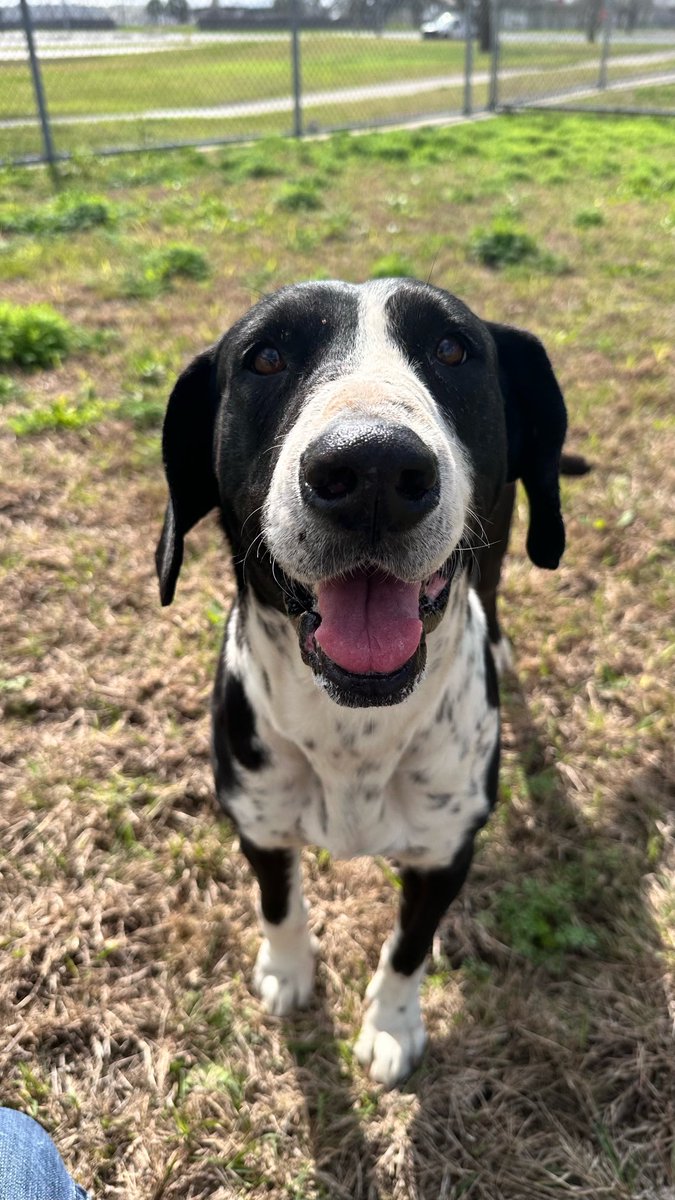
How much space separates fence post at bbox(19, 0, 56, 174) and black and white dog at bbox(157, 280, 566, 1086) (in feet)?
31.1

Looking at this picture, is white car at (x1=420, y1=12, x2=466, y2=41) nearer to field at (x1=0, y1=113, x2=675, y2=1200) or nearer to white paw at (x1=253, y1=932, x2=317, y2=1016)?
field at (x1=0, y1=113, x2=675, y2=1200)

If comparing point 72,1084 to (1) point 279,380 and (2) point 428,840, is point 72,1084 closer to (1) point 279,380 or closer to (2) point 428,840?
(2) point 428,840

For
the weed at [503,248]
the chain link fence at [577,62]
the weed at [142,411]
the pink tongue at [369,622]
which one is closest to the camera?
the pink tongue at [369,622]

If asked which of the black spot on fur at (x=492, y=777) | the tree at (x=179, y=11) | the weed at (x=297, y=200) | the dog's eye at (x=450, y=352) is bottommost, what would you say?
the weed at (x=297, y=200)

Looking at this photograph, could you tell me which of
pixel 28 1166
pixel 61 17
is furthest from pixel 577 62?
pixel 28 1166

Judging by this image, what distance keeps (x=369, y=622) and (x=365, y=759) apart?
42 cm

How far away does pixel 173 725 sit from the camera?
9.37 feet

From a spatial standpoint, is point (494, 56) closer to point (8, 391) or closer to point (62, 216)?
point (62, 216)

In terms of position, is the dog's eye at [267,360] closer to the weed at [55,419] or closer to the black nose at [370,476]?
the black nose at [370,476]

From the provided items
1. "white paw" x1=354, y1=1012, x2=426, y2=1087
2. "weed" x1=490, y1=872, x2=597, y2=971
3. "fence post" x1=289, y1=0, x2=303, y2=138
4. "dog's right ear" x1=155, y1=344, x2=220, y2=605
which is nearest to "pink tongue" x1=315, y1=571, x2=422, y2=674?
"dog's right ear" x1=155, y1=344, x2=220, y2=605

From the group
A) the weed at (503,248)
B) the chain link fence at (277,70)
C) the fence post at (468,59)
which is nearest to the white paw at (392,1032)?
the weed at (503,248)

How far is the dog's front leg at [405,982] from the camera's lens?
1932 mm

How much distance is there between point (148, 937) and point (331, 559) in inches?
59.4

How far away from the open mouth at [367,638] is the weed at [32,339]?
421 centimetres
